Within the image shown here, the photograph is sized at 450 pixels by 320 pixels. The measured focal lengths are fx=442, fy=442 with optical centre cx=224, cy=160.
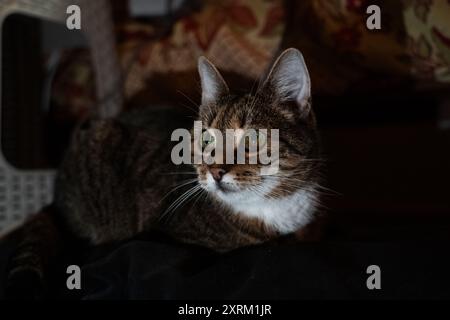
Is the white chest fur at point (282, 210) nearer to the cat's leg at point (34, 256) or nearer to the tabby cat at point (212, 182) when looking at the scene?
the tabby cat at point (212, 182)

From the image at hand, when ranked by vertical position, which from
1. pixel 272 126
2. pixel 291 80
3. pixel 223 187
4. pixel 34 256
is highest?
pixel 291 80

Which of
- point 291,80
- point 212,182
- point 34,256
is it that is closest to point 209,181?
point 212,182

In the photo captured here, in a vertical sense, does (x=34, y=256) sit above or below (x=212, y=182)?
below

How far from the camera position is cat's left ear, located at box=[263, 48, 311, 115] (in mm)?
950

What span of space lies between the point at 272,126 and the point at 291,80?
4.4 inches

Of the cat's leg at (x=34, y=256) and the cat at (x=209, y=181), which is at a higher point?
the cat at (x=209, y=181)

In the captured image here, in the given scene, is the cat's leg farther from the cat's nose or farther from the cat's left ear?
the cat's left ear

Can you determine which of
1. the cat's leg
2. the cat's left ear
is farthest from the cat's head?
the cat's leg

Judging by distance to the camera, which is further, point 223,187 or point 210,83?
point 210,83

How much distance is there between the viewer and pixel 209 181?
37.5 inches

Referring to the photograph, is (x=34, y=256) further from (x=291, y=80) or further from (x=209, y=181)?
(x=291, y=80)

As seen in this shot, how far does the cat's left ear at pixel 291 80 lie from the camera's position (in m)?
0.95

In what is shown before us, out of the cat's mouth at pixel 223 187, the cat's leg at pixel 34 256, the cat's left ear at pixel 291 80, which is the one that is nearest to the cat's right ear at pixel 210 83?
the cat's left ear at pixel 291 80

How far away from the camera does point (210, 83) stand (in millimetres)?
1069
